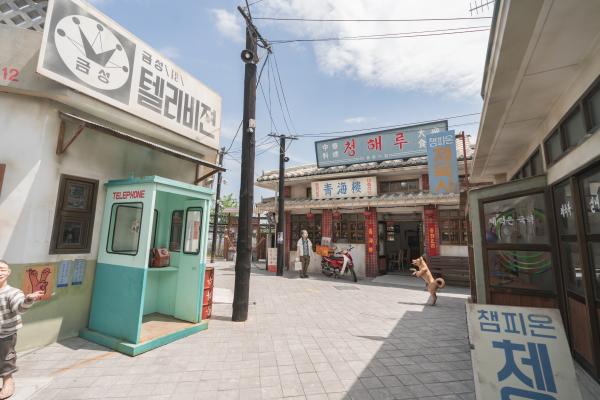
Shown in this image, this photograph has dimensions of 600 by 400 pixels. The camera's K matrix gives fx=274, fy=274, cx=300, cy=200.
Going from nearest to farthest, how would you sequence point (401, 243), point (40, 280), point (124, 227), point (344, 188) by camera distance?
point (40, 280)
point (124, 227)
point (344, 188)
point (401, 243)

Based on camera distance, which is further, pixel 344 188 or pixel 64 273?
pixel 344 188

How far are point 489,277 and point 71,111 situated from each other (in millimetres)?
7681

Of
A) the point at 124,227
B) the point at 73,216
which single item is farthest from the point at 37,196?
the point at 124,227

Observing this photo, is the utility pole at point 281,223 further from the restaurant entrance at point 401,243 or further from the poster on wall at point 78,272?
the poster on wall at point 78,272

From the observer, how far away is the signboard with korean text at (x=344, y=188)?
44.7 ft

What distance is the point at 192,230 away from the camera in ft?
19.6

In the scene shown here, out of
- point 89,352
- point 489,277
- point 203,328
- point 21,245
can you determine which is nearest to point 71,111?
point 21,245

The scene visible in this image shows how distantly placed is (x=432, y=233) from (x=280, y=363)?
1020cm

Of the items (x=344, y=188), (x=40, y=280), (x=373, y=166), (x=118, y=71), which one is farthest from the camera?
(x=344, y=188)

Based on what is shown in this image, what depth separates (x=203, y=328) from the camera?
211 inches

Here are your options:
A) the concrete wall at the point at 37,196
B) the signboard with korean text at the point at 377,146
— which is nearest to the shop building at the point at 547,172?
the concrete wall at the point at 37,196

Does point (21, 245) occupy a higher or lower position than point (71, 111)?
lower

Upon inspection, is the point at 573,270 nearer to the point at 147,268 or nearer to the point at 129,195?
the point at 147,268

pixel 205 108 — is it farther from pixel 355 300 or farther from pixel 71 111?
pixel 355 300
